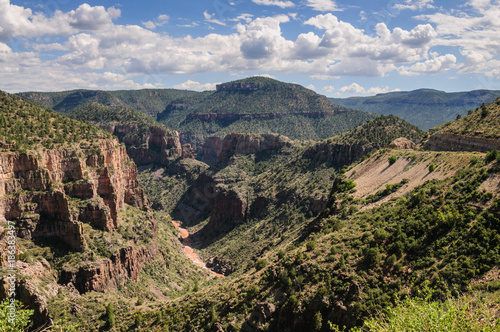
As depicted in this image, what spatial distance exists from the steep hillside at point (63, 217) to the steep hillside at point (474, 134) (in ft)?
268

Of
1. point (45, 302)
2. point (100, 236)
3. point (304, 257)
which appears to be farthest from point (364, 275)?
point (100, 236)

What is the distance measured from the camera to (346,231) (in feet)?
167

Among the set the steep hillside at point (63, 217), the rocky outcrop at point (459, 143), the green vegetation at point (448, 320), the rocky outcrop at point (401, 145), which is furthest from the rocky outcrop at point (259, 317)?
the rocky outcrop at point (401, 145)

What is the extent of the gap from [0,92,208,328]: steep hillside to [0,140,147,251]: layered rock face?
20 cm

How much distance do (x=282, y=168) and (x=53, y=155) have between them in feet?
329

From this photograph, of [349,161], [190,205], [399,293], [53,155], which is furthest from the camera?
[190,205]

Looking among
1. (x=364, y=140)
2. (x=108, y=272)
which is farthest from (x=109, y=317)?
(x=364, y=140)

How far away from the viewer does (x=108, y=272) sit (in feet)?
256

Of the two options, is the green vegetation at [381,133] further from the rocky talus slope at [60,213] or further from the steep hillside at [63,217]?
the rocky talus slope at [60,213]

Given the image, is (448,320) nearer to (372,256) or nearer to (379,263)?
(379,263)

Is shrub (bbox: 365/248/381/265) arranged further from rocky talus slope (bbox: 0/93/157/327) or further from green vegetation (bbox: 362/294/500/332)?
rocky talus slope (bbox: 0/93/157/327)

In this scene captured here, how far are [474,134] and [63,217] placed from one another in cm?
9302

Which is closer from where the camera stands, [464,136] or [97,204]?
[464,136]

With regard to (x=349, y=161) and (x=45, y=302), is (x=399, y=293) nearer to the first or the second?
(x=45, y=302)
